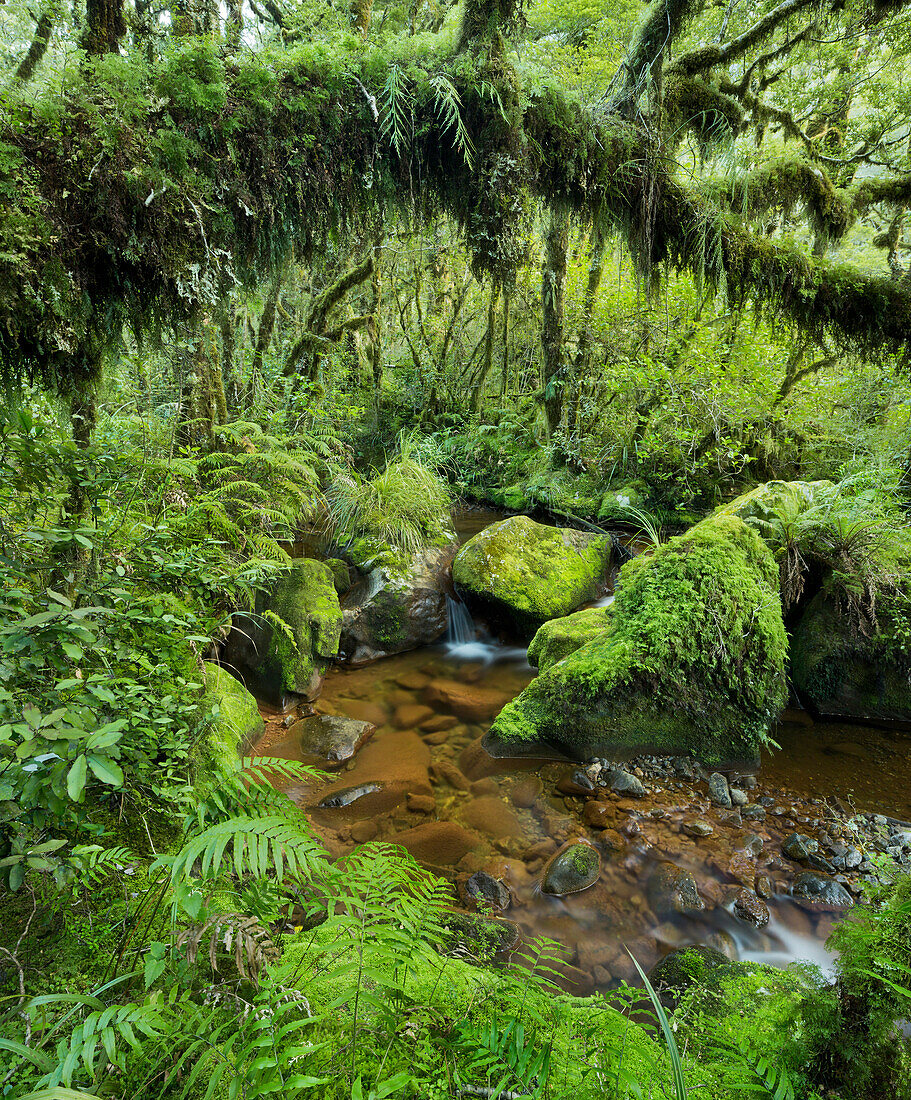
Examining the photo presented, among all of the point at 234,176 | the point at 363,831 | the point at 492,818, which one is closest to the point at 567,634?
the point at 492,818

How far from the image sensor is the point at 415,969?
158 cm

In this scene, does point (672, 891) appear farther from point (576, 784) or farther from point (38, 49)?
point (38, 49)

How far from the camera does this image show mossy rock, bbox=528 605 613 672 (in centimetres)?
505

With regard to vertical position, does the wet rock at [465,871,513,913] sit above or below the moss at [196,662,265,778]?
below

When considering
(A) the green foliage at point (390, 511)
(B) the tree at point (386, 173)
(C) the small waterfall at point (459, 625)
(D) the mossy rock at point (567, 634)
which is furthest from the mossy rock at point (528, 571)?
(B) the tree at point (386, 173)

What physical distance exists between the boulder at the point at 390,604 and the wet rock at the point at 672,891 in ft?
11.9

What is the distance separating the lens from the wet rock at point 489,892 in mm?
3146

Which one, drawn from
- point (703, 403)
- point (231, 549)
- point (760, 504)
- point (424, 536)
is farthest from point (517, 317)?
point (231, 549)

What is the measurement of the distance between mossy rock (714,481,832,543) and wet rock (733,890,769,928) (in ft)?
10.7

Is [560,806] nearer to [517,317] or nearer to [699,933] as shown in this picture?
[699,933]

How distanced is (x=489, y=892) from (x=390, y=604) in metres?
3.56

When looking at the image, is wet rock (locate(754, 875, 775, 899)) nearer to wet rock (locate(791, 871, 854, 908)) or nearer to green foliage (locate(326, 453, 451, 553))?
wet rock (locate(791, 871, 854, 908))

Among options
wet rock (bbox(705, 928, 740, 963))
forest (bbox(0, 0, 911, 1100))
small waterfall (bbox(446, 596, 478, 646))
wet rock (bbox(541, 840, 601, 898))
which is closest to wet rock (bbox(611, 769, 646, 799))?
forest (bbox(0, 0, 911, 1100))

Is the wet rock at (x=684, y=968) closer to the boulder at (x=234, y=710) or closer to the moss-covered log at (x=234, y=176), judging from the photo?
the boulder at (x=234, y=710)
